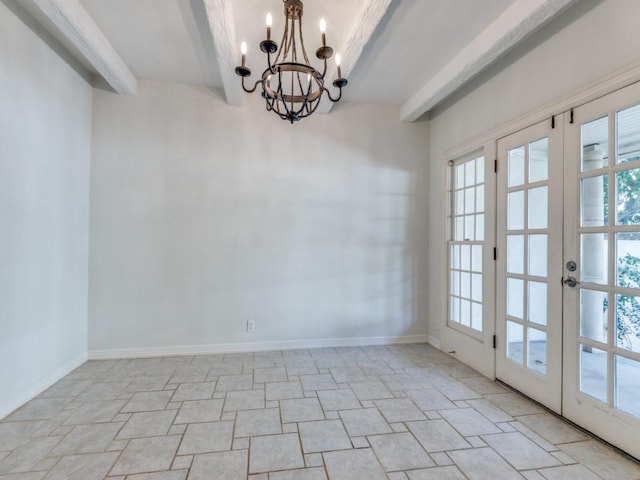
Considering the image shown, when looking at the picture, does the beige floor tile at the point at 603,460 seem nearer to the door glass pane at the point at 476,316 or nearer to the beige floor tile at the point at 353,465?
the beige floor tile at the point at 353,465

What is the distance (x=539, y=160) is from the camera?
2580 millimetres

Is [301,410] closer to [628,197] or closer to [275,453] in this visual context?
[275,453]

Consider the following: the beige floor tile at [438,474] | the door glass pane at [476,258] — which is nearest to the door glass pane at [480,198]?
the door glass pane at [476,258]

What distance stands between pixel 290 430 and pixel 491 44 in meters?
3.26

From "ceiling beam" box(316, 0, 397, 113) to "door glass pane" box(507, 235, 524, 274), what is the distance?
206cm

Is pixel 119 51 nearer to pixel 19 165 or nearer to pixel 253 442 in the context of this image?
pixel 19 165

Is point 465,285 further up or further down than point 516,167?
further down

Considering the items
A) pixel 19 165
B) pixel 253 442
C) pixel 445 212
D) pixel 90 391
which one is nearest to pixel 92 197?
pixel 19 165

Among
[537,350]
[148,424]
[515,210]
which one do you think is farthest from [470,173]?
[148,424]

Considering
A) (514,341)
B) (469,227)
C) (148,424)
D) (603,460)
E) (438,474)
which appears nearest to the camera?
(438,474)

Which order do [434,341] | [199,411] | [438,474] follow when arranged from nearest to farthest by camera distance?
[438,474], [199,411], [434,341]

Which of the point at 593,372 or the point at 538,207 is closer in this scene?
the point at 593,372

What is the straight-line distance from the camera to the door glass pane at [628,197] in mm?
1919

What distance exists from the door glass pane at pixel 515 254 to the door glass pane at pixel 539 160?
51 cm
